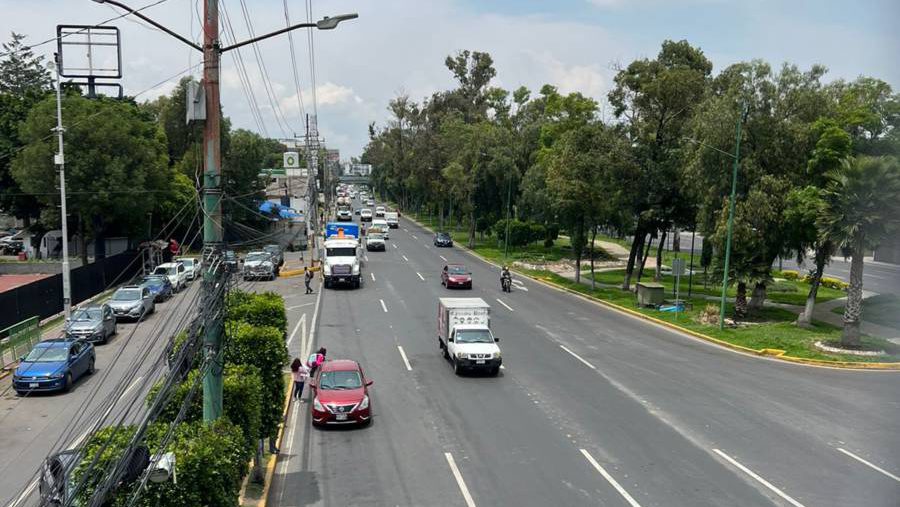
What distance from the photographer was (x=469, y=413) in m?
19.5

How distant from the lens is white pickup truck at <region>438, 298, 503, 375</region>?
23375 mm

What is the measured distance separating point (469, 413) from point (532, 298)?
24.0m

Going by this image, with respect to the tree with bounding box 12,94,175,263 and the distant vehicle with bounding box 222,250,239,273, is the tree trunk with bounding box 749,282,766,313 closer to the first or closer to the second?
the distant vehicle with bounding box 222,250,239,273

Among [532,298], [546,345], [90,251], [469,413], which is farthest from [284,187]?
[469,413]

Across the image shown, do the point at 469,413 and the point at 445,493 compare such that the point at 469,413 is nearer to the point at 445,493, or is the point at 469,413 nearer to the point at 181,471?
the point at 445,493

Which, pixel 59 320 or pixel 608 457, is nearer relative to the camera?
pixel 608 457

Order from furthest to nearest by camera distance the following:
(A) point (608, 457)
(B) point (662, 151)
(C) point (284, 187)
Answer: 1. (C) point (284, 187)
2. (B) point (662, 151)
3. (A) point (608, 457)

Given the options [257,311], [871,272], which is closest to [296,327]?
[257,311]


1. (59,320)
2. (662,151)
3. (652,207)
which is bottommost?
(59,320)

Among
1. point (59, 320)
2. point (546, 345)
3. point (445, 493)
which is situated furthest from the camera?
point (59, 320)

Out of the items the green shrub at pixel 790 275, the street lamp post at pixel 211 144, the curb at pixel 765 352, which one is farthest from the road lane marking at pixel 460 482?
the green shrub at pixel 790 275

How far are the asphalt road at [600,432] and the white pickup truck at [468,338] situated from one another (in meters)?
0.58

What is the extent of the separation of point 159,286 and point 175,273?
15.5 feet

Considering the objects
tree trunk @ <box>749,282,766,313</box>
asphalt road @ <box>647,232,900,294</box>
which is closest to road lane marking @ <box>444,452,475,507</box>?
tree trunk @ <box>749,282,766,313</box>
